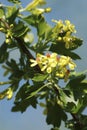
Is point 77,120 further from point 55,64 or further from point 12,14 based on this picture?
point 12,14

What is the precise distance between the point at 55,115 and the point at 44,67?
1.27ft

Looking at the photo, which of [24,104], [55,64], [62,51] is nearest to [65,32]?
[62,51]

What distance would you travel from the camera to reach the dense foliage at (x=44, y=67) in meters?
1.90

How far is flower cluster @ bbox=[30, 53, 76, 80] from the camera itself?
6.07 feet

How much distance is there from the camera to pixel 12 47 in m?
2.07

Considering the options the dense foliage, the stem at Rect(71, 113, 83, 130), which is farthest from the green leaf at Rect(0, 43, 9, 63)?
the stem at Rect(71, 113, 83, 130)

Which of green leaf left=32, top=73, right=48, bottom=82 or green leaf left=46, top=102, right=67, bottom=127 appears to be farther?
green leaf left=46, top=102, right=67, bottom=127

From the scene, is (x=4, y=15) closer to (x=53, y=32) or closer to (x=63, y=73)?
(x=53, y=32)

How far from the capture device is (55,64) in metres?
1.88

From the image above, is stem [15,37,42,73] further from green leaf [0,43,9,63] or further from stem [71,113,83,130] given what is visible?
stem [71,113,83,130]

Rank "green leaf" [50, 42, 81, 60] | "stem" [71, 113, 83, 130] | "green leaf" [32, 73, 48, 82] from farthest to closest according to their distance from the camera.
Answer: "green leaf" [50, 42, 81, 60], "stem" [71, 113, 83, 130], "green leaf" [32, 73, 48, 82]

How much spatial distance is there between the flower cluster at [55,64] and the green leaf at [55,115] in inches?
9.3

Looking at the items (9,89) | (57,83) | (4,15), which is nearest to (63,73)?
(57,83)

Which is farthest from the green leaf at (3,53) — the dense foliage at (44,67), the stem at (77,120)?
the stem at (77,120)
